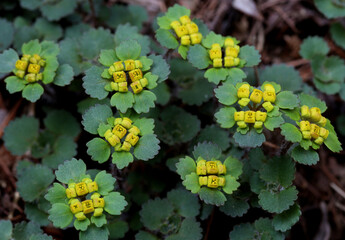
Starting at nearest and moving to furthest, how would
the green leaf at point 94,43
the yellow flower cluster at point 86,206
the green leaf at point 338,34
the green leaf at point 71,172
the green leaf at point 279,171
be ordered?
the yellow flower cluster at point 86,206 → the green leaf at point 71,172 → the green leaf at point 279,171 → the green leaf at point 94,43 → the green leaf at point 338,34

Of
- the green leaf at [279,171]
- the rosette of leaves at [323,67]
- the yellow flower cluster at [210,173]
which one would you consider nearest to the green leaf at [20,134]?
the yellow flower cluster at [210,173]

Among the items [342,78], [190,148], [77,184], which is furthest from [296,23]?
[77,184]

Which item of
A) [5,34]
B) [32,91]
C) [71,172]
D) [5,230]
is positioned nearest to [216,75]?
[71,172]

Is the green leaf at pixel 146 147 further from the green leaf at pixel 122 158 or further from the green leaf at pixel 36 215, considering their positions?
the green leaf at pixel 36 215

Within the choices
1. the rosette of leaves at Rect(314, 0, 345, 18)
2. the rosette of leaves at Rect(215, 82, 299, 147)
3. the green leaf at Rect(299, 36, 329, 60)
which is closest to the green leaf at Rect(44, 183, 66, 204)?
the rosette of leaves at Rect(215, 82, 299, 147)

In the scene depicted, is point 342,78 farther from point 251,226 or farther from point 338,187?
point 251,226
